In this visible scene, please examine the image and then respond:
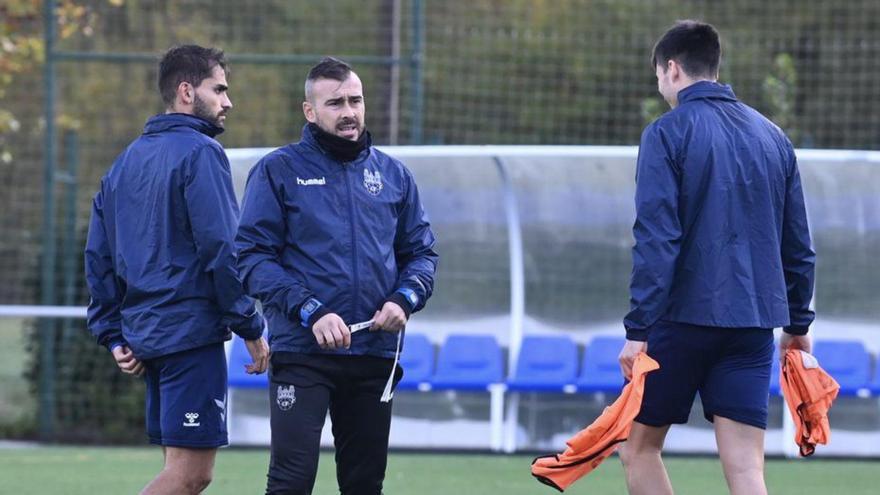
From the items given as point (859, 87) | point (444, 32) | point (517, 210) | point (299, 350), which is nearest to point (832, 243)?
point (859, 87)

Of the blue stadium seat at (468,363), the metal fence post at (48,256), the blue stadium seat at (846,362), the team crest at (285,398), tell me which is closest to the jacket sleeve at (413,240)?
the team crest at (285,398)

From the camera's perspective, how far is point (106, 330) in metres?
5.99

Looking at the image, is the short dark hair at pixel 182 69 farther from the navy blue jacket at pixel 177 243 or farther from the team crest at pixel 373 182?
the team crest at pixel 373 182

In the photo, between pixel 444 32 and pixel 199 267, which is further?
pixel 444 32

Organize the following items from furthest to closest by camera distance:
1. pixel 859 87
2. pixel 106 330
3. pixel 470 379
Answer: pixel 859 87
pixel 470 379
pixel 106 330

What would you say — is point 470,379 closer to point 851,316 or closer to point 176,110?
point 851,316

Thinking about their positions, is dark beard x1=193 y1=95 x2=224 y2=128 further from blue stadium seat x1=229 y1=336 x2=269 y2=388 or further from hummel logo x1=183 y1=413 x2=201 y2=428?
blue stadium seat x1=229 y1=336 x2=269 y2=388

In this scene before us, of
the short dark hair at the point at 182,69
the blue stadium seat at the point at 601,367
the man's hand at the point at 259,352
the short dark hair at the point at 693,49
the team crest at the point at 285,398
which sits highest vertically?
the short dark hair at the point at 693,49

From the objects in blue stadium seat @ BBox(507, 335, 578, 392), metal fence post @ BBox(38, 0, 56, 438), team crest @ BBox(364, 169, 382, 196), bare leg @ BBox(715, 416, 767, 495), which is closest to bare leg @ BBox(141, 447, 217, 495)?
team crest @ BBox(364, 169, 382, 196)

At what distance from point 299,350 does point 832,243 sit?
7.12m

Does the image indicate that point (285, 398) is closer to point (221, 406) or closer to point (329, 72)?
point (221, 406)

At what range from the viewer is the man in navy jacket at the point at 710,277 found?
18.0 ft

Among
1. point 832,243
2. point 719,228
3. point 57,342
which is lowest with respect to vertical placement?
point 57,342

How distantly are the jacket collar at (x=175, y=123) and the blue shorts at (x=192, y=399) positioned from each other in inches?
33.4
